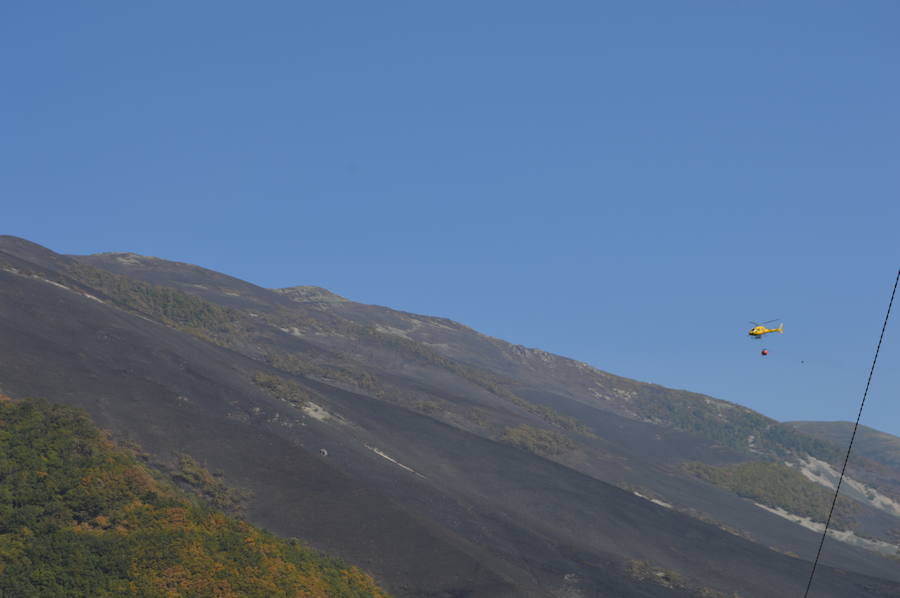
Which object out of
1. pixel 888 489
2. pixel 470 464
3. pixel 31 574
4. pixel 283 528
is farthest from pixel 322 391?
pixel 888 489

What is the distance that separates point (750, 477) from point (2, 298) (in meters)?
90.8

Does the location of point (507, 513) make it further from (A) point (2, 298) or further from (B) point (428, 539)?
(A) point (2, 298)

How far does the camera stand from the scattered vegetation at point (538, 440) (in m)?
81.9

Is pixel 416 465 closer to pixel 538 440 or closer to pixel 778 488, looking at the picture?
pixel 538 440

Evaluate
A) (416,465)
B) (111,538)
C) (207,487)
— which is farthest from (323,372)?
(111,538)

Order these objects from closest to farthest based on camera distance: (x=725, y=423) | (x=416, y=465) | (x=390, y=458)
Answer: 1. (x=390, y=458)
2. (x=416, y=465)
3. (x=725, y=423)

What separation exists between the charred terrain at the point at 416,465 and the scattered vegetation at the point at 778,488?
1.25ft

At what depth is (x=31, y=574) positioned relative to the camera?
23.2 m

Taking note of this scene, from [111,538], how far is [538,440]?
2497 inches

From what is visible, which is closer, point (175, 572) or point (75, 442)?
point (175, 572)

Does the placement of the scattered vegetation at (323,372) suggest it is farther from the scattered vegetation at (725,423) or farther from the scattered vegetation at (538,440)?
the scattered vegetation at (725,423)

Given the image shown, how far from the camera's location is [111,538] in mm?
26172

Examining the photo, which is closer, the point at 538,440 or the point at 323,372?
the point at 538,440

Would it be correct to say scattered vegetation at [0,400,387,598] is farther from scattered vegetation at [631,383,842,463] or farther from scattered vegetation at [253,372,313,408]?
scattered vegetation at [631,383,842,463]
